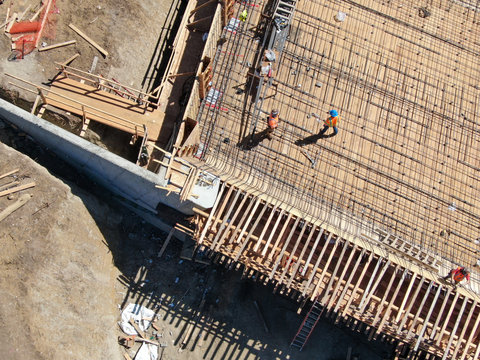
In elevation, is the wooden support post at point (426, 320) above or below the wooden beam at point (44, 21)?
below

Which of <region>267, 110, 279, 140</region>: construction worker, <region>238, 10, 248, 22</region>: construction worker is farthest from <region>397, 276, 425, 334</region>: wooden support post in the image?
<region>238, 10, 248, 22</region>: construction worker

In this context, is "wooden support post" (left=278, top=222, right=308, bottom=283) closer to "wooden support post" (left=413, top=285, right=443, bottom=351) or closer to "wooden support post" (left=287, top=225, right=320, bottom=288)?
"wooden support post" (left=287, top=225, right=320, bottom=288)

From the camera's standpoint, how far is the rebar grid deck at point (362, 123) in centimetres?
1396

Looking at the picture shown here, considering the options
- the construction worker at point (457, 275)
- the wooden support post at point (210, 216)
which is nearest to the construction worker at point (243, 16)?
the wooden support post at point (210, 216)

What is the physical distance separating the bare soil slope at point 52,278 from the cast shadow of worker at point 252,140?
5.84 metres

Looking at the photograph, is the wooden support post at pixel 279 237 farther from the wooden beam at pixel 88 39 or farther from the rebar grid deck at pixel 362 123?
the wooden beam at pixel 88 39

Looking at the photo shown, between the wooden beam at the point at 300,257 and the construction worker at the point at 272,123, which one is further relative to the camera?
the construction worker at the point at 272,123

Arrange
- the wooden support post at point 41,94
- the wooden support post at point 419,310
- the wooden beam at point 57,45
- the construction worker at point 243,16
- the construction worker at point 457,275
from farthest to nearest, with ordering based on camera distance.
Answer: the construction worker at point 243,16 → the wooden beam at point 57,45 → the wooden support post at point 41,94 → the wooden support post at point 419,310 → the construction worker at point 457,275

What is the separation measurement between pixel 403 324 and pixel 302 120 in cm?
751

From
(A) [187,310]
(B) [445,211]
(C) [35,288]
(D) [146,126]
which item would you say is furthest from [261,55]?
(C) [35,288]

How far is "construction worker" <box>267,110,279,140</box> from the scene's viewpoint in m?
13.2

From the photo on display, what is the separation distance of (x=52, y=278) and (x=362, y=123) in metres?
11.9

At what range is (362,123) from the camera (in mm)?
14523

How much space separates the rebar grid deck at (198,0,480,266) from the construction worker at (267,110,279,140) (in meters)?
0.32
